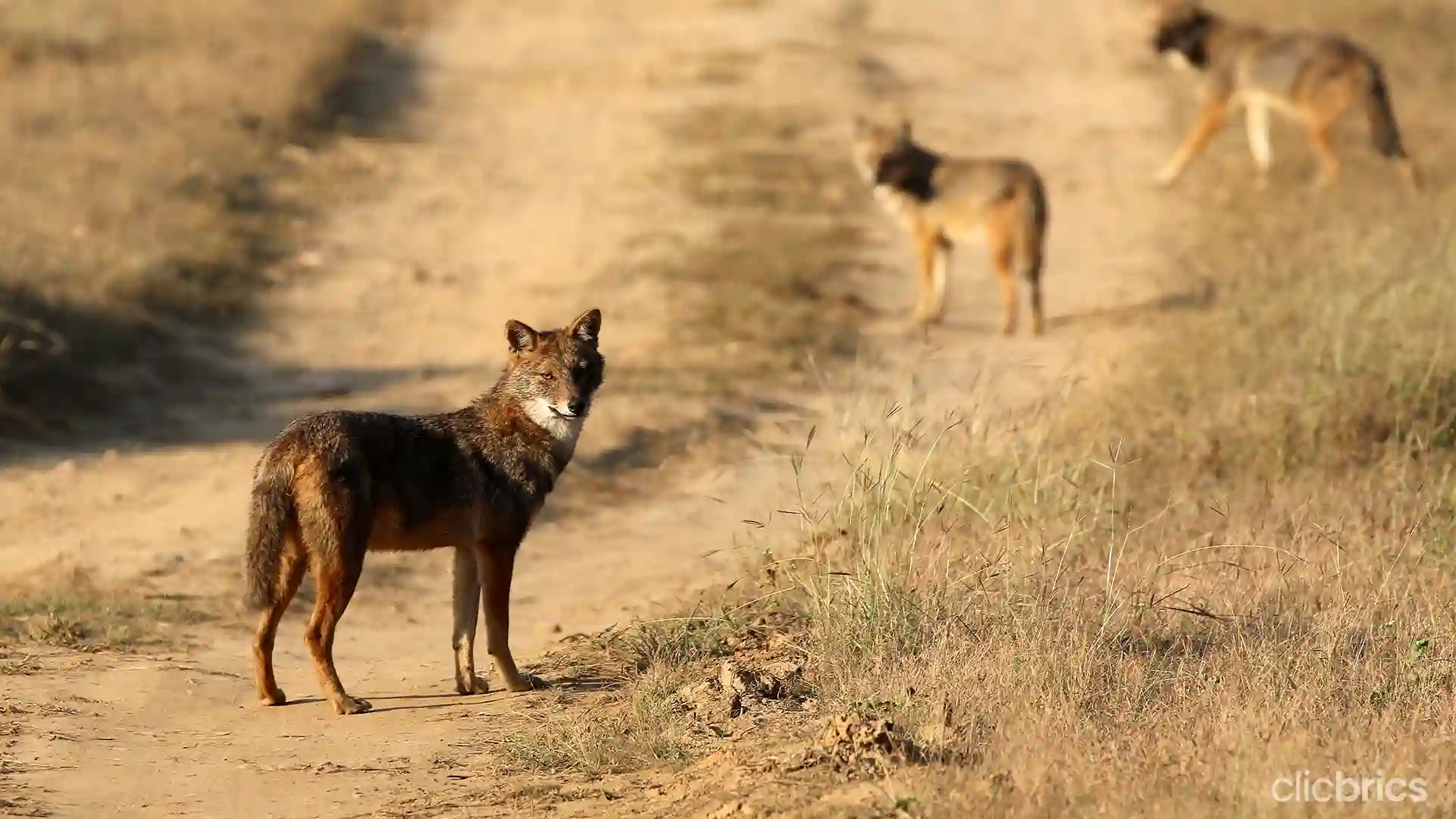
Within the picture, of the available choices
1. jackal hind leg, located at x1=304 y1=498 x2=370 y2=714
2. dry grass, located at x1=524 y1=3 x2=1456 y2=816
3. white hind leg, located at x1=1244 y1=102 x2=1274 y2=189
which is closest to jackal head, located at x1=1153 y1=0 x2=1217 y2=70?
white hind leg, located at x1=1244 y1=102 x2=1274 y2=189

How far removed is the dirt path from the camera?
272 inches

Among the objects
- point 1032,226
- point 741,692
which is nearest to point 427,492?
point 741,692

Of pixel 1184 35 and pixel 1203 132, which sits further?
pixel 1184 35

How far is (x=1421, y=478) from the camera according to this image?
31.4 ft

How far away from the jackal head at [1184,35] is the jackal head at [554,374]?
1238 centimetres

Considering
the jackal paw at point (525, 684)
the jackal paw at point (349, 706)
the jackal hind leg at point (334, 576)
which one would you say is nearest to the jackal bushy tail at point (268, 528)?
the jackal hind leg at point (334, 576)

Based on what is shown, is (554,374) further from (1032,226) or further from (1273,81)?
(1273,81)

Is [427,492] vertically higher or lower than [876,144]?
lower

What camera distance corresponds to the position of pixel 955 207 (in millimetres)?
14234

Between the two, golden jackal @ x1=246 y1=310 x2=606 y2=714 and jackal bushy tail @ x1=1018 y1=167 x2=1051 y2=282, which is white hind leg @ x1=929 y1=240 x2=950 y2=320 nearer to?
jackal bushy tail @ x1=1018 y1=167 x2=1051 y2=282

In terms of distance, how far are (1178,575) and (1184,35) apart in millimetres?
12095

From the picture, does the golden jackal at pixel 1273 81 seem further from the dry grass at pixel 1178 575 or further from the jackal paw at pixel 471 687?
the jackal paw at pixel 471 687

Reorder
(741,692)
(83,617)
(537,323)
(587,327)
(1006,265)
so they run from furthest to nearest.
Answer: (1006,265) → (537,323) → (83,617) → (587,327) → (741,692)

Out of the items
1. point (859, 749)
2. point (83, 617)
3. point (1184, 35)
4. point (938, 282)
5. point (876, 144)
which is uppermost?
point (1184, 35)
